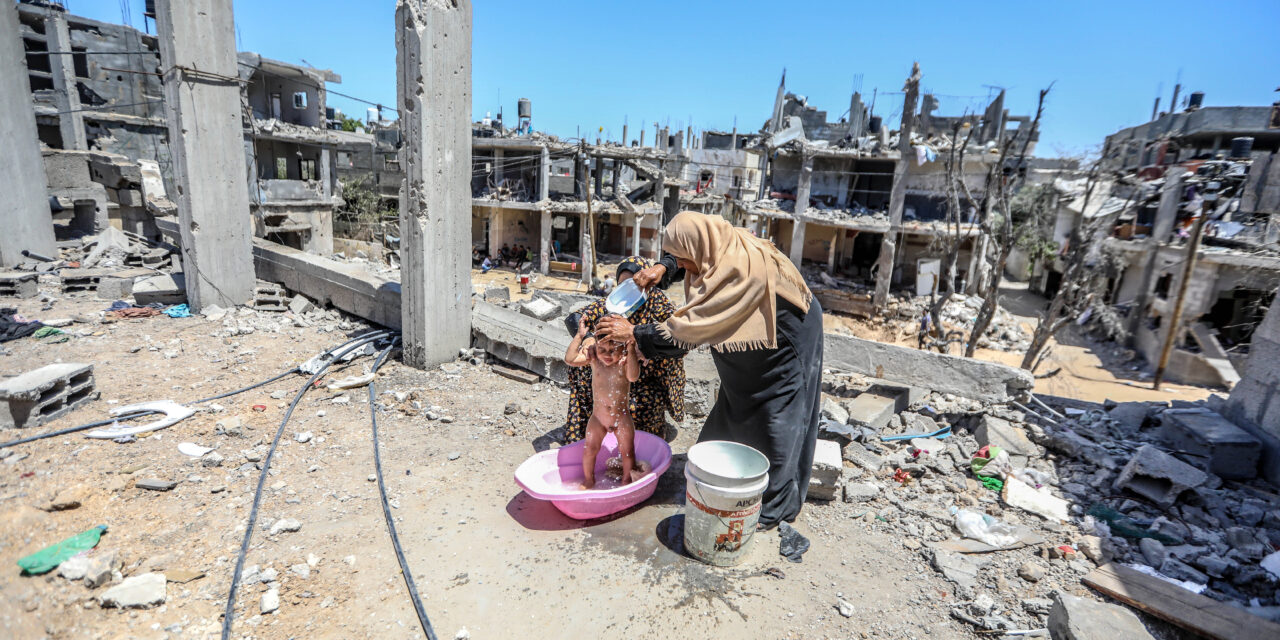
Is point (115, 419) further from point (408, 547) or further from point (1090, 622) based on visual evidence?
point (1090, 622)

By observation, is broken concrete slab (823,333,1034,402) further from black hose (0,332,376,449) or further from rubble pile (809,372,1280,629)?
black hose (0,332,376,449)

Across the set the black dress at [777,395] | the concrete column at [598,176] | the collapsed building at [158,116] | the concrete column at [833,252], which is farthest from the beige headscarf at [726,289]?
the concrete column at [598,176]

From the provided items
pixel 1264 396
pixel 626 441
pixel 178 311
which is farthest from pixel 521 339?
pixel 1264 396

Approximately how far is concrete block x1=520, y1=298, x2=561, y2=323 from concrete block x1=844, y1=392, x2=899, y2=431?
12.2ft

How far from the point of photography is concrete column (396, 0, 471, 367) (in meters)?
5.87

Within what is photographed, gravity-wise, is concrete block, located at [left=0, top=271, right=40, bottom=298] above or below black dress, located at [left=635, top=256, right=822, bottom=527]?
below

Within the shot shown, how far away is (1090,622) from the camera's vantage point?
267 cm

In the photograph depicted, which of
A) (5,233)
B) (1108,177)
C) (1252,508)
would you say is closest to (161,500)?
(1252,508)

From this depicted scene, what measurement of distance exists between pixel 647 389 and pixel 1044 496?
303 centimetres

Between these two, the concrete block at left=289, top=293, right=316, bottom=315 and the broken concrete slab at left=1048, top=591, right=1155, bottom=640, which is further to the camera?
the concrete block at left=289, top=293, right=316, bottom=315

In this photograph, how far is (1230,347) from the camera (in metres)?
14.7

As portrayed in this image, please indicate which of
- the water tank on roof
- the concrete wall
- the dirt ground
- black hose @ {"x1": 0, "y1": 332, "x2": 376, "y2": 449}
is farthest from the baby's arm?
the water tank on roof

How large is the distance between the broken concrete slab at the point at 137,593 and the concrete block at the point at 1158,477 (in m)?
6.20

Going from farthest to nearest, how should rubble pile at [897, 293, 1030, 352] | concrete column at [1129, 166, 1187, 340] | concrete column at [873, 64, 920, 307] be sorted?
concrete column at [873, 64, 920, 307] → rubble pile at [897, 293, 1030, 352] → concrete column at [1129, 166, 1187, 340]
